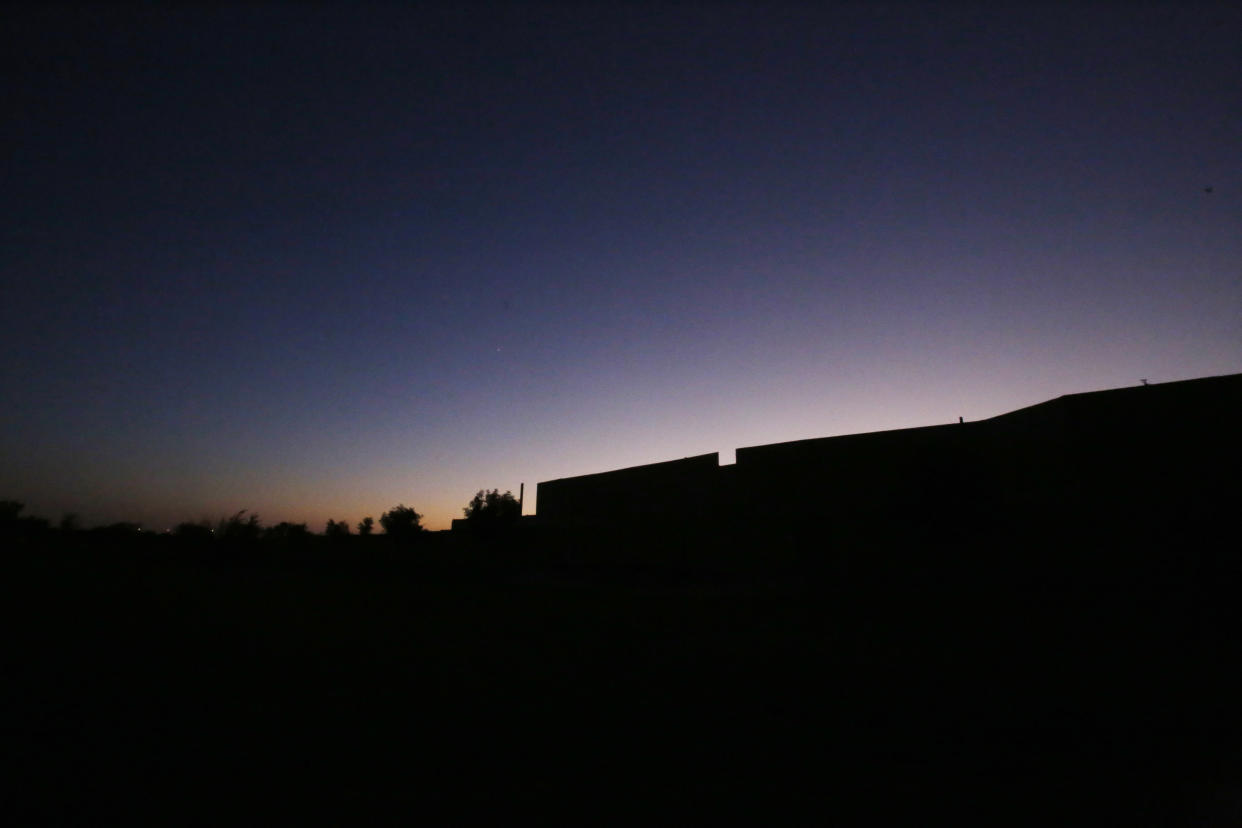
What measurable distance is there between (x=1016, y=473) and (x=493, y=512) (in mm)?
39028

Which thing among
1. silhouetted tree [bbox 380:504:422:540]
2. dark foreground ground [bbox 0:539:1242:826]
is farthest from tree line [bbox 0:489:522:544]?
dark foreground ground [bbox 0:539:1242:826]

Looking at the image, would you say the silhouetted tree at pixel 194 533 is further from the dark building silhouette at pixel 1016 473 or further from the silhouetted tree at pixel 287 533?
the dark building silhouette at pixel 1016 473

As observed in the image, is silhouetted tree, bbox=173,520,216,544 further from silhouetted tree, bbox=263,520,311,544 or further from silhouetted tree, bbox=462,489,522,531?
silhouetted tree, bbox=462,489,522,531

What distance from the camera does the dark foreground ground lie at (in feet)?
15.2

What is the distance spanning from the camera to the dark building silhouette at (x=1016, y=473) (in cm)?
1270

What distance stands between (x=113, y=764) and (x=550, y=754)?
3.64 metres

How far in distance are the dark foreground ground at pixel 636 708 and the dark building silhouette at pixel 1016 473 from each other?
1.16m

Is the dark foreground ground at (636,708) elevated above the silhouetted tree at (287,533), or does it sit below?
below

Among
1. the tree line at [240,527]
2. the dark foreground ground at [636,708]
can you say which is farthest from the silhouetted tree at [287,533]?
the dark foreground ground at [636,708]

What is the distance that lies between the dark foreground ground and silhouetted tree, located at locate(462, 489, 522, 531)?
Answer: 90.5 ft

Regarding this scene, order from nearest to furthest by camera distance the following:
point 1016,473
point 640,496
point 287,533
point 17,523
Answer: point 1016,473, point 640,496, point 17,523, point 287,533

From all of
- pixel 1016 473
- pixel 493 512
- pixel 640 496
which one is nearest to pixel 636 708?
pixel 1016 473

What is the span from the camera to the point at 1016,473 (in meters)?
15.0

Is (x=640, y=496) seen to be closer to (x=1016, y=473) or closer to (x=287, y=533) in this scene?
(x=1016, y=473)
